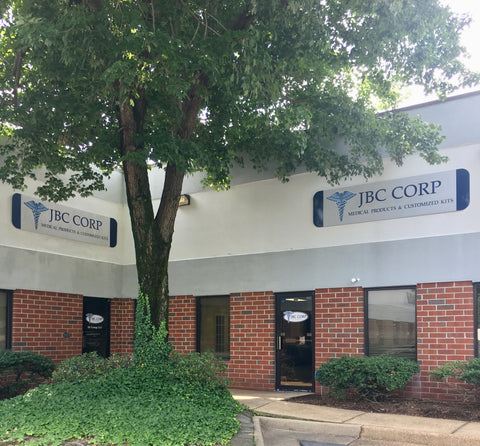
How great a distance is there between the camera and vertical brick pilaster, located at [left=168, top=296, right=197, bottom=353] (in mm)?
13570

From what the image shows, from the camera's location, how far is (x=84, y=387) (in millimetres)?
8336

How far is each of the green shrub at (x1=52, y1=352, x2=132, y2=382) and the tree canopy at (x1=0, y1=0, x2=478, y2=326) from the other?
1102 mm

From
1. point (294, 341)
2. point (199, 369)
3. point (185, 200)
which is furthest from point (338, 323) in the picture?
point (185, 200)

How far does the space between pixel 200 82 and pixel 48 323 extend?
661 cm

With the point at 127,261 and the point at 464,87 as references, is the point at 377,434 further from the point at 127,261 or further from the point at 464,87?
the point at 127,261

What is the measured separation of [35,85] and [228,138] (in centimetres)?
372

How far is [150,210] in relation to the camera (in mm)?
9586

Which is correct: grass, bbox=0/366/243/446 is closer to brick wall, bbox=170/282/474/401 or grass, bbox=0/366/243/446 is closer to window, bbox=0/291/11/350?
brick wall, bbox=170/282/474/401

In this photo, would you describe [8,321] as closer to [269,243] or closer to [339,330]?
[269,243]

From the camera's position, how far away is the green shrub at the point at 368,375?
957 centimetres

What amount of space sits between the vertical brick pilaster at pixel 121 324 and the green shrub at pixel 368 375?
19.2 feet

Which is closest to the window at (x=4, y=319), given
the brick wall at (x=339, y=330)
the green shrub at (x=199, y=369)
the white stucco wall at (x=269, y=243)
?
the white stucco wall at (x=269, y=243)

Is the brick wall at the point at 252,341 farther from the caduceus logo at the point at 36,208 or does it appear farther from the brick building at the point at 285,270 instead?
the caduceus logo at the point at 36,208

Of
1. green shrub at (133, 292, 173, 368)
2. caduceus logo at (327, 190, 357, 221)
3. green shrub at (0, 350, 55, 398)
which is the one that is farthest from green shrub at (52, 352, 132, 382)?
caduceus logo at (327, 190, 357, 221)
